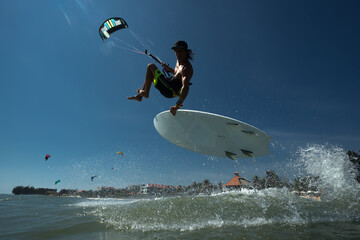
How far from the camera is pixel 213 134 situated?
5.36 m

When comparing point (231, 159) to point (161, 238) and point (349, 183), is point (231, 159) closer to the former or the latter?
point (161, 238)

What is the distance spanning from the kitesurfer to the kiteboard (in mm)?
869

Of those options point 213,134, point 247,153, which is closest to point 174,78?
point 213,134

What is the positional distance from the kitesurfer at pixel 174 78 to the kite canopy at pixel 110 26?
2.64 metres

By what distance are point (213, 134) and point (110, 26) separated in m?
4.84

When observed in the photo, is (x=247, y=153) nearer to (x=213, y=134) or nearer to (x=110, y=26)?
(x=213, y=134)

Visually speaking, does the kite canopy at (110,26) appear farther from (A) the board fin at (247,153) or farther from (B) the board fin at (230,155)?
(A) the board fin at (247,153)

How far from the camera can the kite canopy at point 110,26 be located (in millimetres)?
6000

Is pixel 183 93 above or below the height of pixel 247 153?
above

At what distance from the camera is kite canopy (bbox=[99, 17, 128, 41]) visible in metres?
6.00

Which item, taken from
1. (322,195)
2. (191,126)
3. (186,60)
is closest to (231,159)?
(191,126)

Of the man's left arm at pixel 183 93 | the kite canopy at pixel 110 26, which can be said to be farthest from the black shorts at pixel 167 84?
the kite canopy at pixel 110 26

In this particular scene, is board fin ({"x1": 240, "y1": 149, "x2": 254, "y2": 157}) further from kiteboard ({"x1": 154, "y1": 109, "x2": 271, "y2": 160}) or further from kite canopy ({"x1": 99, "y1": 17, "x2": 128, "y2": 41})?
kite canopy ({"x1": 99, "y1": 17, "x2": 128, "y2": 41})

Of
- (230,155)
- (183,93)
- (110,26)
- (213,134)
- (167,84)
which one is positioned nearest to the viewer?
(183,93)
